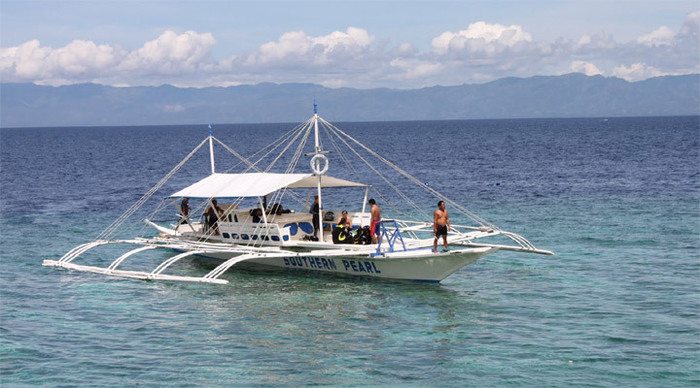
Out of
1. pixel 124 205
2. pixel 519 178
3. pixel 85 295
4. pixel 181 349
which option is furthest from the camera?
pixel 519 178

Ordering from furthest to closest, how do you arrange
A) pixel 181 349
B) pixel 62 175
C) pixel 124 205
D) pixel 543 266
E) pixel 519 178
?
1. pixel 62 175
2. pixel 519 178
3. pixel 124 205
4. pixel 543 266
5. pixel 181 349

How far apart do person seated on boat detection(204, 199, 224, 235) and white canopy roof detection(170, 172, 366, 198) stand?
2.60 ft

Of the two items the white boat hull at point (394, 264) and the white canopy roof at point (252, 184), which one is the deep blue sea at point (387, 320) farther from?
the white canopy roof at point (252, 184)

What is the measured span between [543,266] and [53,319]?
1889 cm

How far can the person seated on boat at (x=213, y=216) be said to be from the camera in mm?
37188

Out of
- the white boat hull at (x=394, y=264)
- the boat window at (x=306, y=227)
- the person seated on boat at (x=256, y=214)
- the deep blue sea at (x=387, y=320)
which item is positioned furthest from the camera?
the person seated on boat at (x=256, y=214)

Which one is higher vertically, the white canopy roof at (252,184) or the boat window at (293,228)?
the white canopy roof at (252,184)

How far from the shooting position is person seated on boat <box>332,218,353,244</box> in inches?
1328

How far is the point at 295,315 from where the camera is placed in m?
28.1

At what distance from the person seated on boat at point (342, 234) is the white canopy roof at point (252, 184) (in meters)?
1.75

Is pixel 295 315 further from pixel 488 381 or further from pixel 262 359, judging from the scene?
pixel 488 381

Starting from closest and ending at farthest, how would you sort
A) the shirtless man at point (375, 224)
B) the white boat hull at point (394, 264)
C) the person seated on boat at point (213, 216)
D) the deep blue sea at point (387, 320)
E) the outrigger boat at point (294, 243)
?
the deep blue sea at point (387, 320) → the white boat hull at point (394, 264) → the outrigger boat at point (294, 243) → the shirtless man at point (375, 224) → the person seated on boat at point (213, 216)

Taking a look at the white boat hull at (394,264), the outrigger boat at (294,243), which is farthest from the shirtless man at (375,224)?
the white boat hull at (394,264)

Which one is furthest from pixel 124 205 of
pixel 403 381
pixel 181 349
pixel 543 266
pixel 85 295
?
pixel 403 381
